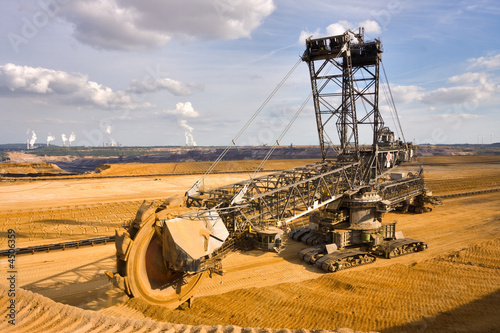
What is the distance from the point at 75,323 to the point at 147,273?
365cm

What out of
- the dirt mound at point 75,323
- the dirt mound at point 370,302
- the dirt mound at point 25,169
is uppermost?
the dirt mound at point 25,169

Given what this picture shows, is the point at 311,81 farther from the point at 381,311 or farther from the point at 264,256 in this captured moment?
the point at 381,311

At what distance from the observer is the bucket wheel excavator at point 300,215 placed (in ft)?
39.4

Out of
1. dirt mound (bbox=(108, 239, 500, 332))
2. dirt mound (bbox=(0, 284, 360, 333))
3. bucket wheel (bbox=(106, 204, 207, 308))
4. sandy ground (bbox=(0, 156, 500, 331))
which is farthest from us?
sandy ground (bbox=(0, 156, 500, 331))

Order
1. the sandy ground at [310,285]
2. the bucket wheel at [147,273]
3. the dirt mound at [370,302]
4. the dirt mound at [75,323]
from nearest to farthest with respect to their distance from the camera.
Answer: the dirt mound at [75,323]
the bucket wheel at [147,273]
the dirt mound at [370,302]
the sandy ground at [310,285]

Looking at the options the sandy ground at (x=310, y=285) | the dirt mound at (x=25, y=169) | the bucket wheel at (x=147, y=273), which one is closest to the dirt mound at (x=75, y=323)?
the bucket wheel at (x=147, y=273)

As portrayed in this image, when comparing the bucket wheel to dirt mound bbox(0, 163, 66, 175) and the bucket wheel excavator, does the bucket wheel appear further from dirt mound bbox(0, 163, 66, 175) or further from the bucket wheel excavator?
dirt mound bbox(0, 163, 66, 175)

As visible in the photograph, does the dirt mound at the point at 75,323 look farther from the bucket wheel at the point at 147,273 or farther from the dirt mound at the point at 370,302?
the dirt mound at the point at 370,302

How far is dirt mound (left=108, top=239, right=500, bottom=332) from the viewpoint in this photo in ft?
40.4

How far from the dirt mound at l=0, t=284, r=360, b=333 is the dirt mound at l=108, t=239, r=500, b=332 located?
2.77m

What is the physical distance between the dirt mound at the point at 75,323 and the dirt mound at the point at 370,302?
2.77m

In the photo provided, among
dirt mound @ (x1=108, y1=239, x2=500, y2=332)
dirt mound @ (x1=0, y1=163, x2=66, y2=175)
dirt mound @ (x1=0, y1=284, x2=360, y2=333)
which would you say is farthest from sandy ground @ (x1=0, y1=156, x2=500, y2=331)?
dirt mound @ (x1=0, y1=163, x2=66, y2=175)

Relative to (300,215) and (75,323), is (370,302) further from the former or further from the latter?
(75,323)

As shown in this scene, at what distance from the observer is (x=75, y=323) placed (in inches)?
340
